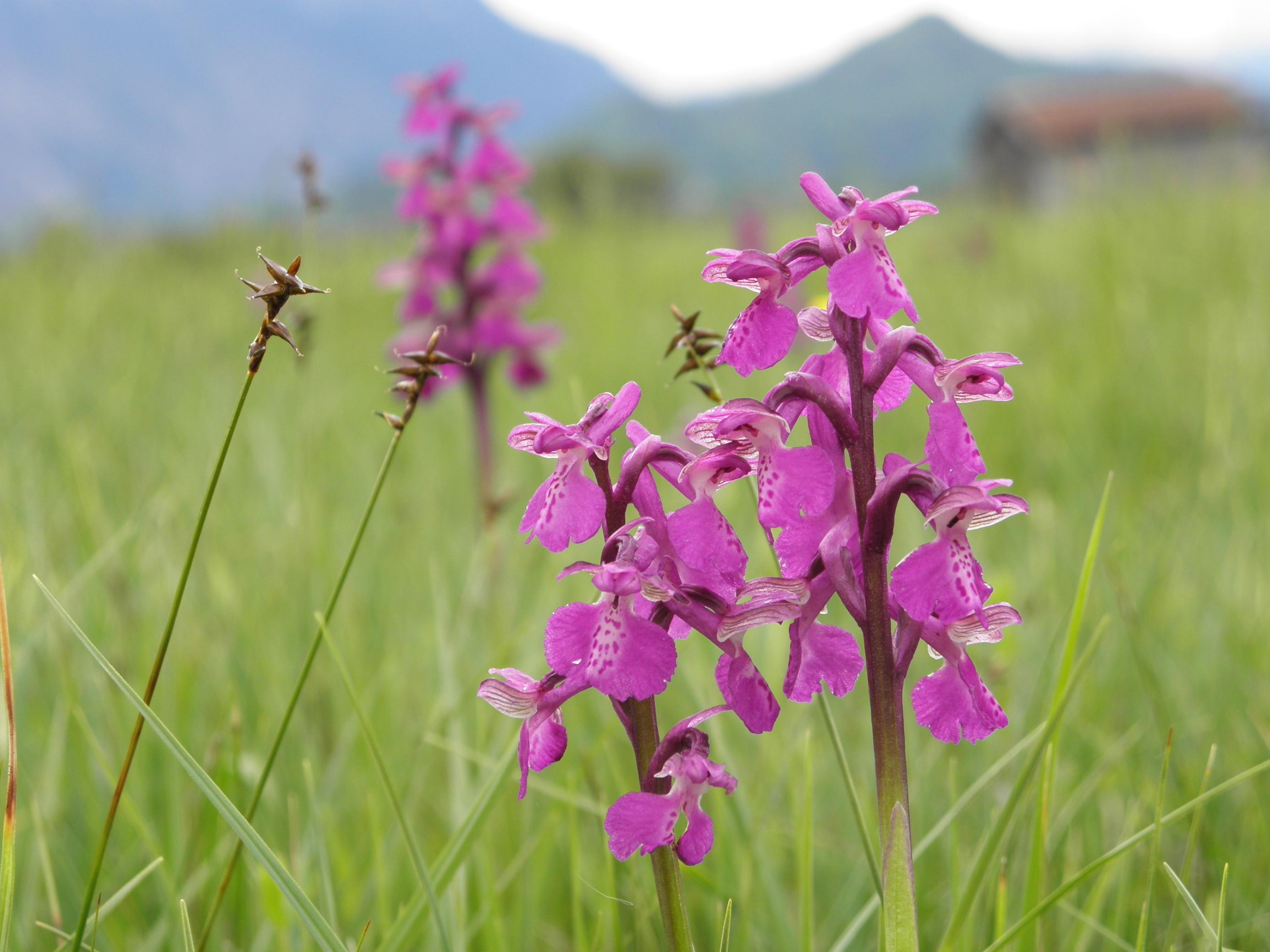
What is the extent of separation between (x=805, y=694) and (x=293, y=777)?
118cm

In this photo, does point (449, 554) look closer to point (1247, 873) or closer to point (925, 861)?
point (925, 861)

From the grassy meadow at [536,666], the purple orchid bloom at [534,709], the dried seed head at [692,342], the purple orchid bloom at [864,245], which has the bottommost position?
the grassy meadow at [536,666]

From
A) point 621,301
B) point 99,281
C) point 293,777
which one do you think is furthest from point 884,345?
point 99,281

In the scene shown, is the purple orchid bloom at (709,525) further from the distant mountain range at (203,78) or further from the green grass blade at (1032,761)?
the distant mountain range at (203,78)

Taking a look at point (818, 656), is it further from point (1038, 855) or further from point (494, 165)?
point (494, 165)

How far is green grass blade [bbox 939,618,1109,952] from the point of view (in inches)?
26.8

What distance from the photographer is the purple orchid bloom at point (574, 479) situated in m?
0.59

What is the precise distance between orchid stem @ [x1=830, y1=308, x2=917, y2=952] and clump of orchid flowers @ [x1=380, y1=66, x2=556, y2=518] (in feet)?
6.34

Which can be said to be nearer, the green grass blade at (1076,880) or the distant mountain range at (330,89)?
the green grass blade at (1076,880)

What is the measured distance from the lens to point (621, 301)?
19.0ft

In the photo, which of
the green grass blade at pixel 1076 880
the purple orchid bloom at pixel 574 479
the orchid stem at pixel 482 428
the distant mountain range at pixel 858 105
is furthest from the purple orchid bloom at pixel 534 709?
the distant mountain range at pixel 858 105

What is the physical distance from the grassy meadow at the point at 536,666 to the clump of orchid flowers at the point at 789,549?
17 centimetres

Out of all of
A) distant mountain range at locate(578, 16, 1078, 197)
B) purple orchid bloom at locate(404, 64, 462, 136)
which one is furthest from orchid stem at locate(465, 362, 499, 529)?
distant mountain range at locate(578, 16, 1078, 197)

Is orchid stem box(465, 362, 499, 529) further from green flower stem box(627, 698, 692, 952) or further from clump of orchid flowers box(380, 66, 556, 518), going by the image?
green flower stem box(627, 698, 692, 952)
